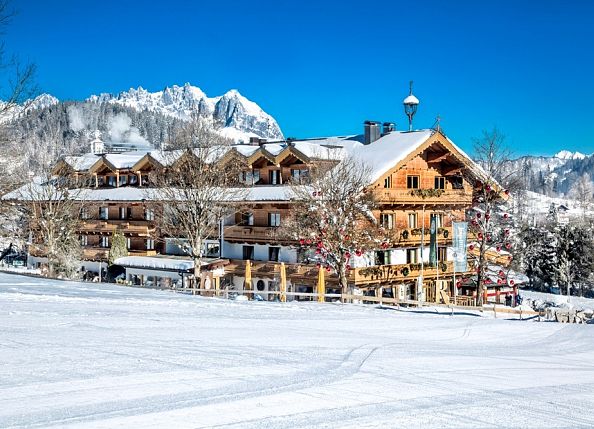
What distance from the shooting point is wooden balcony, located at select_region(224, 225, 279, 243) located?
40969 millimetres

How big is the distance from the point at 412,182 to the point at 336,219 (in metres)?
11.6

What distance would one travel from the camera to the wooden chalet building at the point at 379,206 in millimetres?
39188

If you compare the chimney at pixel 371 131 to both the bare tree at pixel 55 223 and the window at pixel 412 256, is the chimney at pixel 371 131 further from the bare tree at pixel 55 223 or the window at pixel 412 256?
the bare tree at pixel 55 223

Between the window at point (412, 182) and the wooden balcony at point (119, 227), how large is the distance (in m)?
18.4

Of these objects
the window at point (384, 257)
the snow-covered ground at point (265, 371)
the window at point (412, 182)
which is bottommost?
the snow-covered ground at point (265, 371)

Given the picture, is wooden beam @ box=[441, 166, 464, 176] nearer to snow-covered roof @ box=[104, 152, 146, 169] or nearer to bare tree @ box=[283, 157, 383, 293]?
bare tree @ box=[283, 157, 383, 293]

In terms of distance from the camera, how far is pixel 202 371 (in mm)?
12609

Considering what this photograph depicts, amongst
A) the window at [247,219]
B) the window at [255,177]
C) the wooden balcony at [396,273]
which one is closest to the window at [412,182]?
the wooden balcony at [396,273]

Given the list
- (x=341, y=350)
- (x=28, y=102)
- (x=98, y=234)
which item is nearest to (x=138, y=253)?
(x=98, y=234)

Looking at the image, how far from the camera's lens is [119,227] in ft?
167

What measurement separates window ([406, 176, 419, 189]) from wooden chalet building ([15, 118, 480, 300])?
0.06 m

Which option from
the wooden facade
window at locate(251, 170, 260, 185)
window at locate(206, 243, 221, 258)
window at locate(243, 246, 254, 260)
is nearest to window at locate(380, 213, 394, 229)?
the wooden facade

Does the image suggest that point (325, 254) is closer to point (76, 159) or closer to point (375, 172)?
point (375, 172)

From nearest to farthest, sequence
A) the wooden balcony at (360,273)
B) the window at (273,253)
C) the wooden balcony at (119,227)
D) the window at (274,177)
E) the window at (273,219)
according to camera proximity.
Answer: the wooden balcony at (360,273) < the window at (273,219) < the window at (273,253) < the window at (274,177) < the wooden balcony at (119,227)
